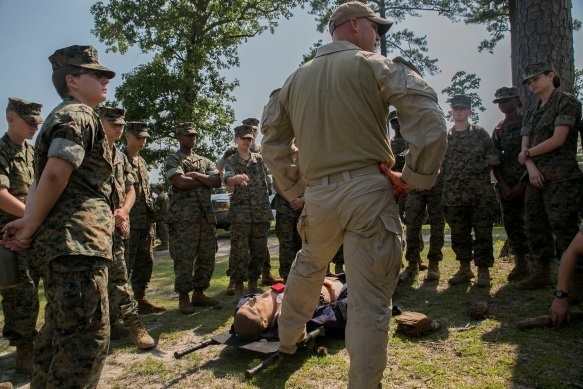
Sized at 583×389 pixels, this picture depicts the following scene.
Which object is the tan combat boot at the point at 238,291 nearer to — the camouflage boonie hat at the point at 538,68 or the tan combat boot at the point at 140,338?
the tan combat boot at the point at 140,338

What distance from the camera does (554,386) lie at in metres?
2.78

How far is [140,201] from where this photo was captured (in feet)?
17.7

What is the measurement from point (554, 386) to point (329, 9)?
56.1ft

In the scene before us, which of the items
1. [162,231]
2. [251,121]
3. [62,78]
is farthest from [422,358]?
[162,231]

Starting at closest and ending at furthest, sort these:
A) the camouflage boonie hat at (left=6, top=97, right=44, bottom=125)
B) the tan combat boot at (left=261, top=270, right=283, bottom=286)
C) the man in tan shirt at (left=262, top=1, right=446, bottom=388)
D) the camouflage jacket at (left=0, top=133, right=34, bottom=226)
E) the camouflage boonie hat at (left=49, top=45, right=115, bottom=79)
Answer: the man in tan shirt at (left=262, top=1, right=446, bottom=388)
the camouflage boonie hat at (left=49, top=45, right=115, bottom=79)
the camouflage jacket at (left=0, top=133, right=34, bottom=226)
the camouflage boonie hat at (left=6, top=97, right=44, bottom=125)
the tan combat boot at (left=261, top=270, right=283, bottom=286)

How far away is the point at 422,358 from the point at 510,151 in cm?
337

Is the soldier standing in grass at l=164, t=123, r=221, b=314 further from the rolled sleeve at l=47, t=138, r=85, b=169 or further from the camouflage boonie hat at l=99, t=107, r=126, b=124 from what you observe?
the rolled sleeve at l=47, t=138, r=85, b=169

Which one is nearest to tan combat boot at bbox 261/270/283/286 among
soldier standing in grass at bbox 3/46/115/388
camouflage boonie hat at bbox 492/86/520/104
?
camouflage boonie hat at bbox 492/86/520/104

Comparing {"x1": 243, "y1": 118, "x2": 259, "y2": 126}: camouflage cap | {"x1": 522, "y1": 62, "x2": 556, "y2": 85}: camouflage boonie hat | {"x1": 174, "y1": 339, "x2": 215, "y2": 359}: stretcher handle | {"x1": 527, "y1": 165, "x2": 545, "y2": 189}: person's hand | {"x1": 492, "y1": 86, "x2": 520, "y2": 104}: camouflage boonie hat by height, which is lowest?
{"x1": 174, "y1": 339, "x2": 215, "y2": 359}: stretcher handle

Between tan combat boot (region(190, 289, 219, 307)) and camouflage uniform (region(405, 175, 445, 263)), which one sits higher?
camouflage uniform (region(405, 175, 445, 263))

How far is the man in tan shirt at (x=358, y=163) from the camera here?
2.42 m

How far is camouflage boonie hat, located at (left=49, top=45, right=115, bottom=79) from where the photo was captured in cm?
267

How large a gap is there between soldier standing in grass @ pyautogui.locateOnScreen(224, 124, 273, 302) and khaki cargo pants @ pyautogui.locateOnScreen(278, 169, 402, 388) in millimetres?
3003

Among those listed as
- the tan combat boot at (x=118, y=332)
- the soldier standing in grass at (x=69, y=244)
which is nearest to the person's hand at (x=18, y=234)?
the soldier standing in grass at (x=69, y=244)
